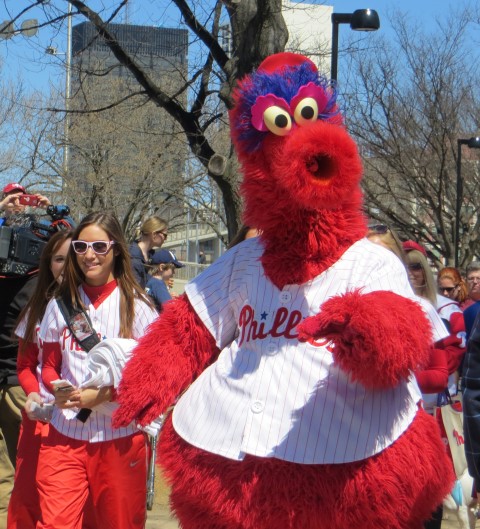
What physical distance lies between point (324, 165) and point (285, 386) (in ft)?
2.49

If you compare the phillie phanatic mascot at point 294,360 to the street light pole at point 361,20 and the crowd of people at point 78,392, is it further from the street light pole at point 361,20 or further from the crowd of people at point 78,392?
the street light pole at point 361,20

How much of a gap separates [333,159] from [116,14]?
5.69m

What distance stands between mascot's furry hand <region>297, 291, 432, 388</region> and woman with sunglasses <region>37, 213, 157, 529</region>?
1.43m

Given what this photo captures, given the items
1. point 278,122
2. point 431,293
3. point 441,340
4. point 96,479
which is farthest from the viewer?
point 431,293

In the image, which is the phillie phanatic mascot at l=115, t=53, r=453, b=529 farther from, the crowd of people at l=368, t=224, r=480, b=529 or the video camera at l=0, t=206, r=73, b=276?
the video camera at l=0, t=206, r=73, b=276

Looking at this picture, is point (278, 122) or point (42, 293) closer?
point (278, 122)

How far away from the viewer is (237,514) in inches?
114

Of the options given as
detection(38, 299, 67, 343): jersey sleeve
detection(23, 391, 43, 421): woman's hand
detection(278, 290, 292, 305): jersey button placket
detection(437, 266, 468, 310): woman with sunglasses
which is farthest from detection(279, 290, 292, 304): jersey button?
detection(437, 266, 468, 310): woman with sunglasses

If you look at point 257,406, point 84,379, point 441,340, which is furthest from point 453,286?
point 257,406

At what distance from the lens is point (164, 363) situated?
3.31m

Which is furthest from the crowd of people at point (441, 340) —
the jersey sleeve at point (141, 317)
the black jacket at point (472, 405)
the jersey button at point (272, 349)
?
the jersey sleeve at point (141, 317)

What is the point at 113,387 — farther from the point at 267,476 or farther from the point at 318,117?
the point at 318,117

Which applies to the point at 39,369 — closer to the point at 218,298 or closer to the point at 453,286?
the point at 218,298

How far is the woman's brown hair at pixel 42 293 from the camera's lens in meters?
4.54
